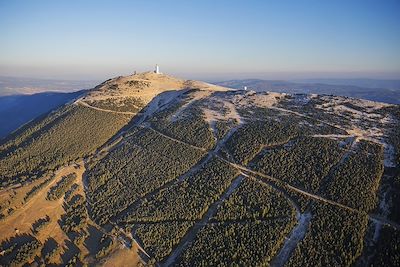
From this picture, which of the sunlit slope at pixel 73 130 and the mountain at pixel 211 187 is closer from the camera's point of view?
the mountain at pixel 211 187

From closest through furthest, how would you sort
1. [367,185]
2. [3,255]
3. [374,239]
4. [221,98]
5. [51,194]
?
[374,239] < [3,255] < [367,185] < [51,194] < [221,98]

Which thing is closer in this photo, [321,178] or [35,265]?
[35,265]

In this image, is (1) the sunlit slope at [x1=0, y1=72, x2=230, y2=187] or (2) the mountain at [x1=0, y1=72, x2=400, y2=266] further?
(1) the sunlit slope at [x1=0, y1=72, x2=230, y2=187]

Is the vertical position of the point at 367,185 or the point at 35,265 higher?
the point at 367,185

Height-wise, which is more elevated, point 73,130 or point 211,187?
point 73,130

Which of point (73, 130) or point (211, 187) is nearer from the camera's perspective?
point (211, 187)

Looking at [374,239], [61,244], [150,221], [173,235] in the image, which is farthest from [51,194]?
[374,239]

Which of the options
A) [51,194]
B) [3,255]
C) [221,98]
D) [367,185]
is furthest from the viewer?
[221,98]

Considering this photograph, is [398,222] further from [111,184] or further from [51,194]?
[51,194]
